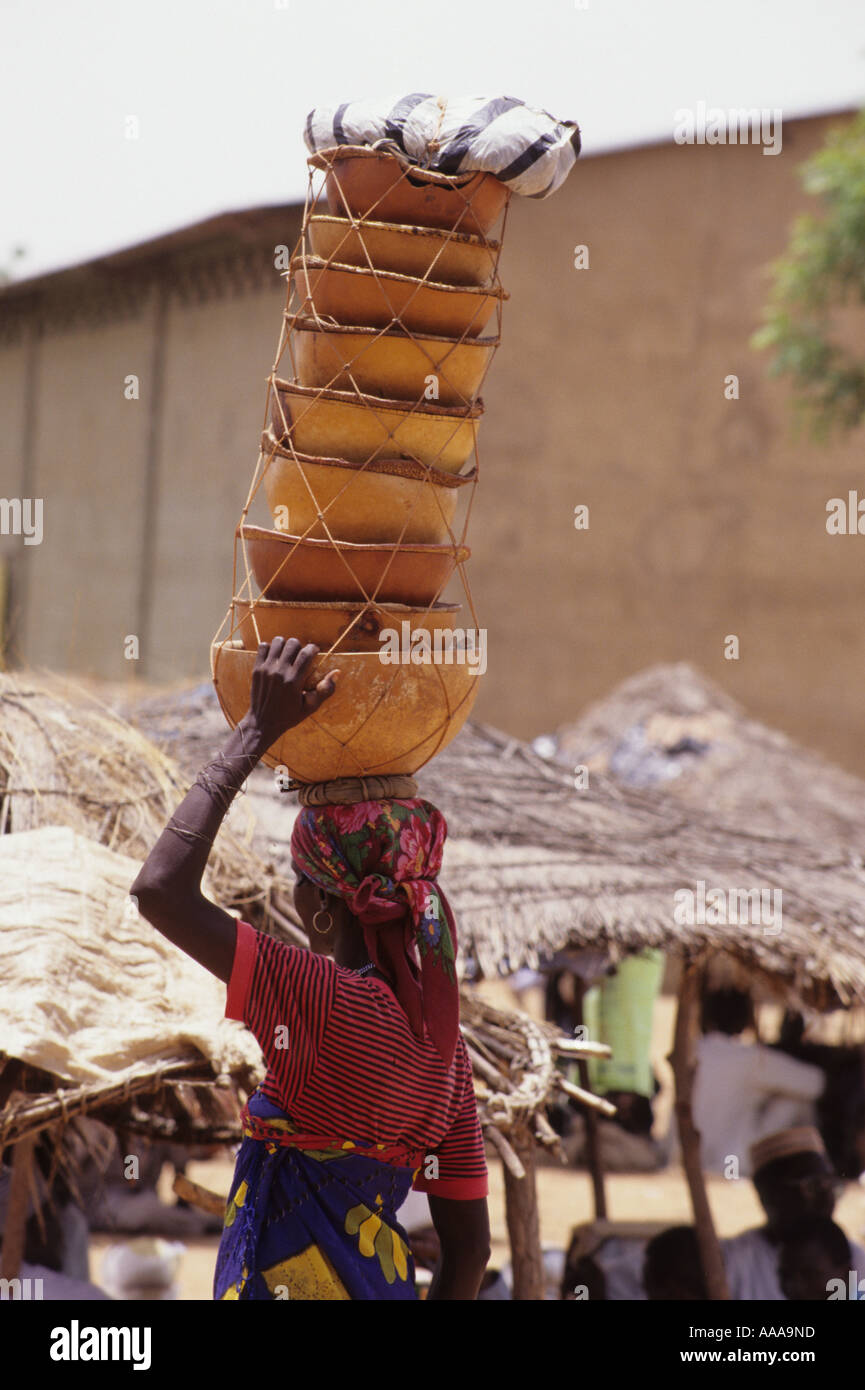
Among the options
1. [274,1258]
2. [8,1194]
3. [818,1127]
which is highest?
[274,1258]

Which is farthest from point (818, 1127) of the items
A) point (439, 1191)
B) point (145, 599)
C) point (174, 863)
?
point (145, 599)

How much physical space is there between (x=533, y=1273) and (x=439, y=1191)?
156cm

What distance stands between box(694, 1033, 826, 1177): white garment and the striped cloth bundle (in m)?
6.72

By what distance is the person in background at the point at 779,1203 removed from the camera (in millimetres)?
5426

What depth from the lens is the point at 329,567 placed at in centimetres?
237

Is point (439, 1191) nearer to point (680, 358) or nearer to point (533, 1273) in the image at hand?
point (533, 1273)

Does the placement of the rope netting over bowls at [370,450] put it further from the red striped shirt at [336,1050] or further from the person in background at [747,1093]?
the person in background at [747,1093]

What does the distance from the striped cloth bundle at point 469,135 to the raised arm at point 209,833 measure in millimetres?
879

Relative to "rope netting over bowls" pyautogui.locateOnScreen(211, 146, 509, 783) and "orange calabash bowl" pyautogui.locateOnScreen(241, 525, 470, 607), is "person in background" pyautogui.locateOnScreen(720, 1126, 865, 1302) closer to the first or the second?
"rope netting over bowls" pyautogui.locateOnScreen(211, 146, 509, 783)

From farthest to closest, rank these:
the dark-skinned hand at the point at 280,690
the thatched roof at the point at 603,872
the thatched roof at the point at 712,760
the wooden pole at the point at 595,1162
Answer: the thatched roof at the point at 712,760
the wooden pole at the point at 595,1162
the thatched roof at the point at 603,872
the dark-skinned hand at the point at 280,690

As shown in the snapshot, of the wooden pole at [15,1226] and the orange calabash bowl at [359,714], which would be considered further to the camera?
the wooden pole at [15,1226]

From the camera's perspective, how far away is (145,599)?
14.8 meters

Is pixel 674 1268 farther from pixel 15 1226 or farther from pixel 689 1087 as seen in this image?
pixel 15 1226

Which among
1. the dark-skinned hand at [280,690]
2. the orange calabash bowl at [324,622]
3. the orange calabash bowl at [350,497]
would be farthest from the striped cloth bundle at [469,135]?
the dark-skinned hand at [280,690]
